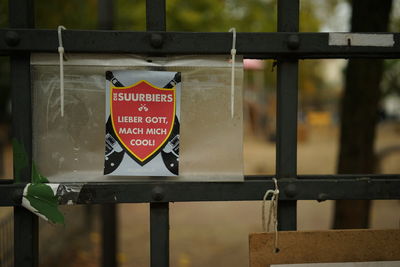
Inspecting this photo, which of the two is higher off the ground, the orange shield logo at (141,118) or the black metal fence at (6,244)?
the orange shield logo at (141,118)

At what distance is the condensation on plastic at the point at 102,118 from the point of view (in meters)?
1.35

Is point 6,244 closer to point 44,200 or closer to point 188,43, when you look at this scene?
point 44,200

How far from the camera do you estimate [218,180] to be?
54.0 inches

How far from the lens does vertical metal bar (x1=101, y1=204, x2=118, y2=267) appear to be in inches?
152

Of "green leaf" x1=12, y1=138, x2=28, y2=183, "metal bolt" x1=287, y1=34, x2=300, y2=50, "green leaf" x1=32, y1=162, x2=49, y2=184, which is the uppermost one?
"metal bolt" x1=287, y1=34, x2=300, y2=50

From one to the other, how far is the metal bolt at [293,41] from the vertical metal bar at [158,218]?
17.6 inches

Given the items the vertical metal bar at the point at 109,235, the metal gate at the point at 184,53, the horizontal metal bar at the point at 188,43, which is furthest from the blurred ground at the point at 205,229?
the horizontal metal bar at the point at 188,43

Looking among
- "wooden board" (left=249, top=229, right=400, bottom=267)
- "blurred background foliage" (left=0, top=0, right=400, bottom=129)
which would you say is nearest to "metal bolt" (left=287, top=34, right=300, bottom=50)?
"wooden board" (left=249, top=229, right=400, bottom=267)

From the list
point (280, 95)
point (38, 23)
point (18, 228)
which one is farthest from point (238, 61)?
point (38, 23)

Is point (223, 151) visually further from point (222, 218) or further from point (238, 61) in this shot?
point (222, 218)

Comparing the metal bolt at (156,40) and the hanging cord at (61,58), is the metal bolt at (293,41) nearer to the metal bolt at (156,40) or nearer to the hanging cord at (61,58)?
the metal bolt at (156,40)

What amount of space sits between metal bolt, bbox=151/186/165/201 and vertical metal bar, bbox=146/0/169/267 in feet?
0.14

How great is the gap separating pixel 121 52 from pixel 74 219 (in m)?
5.05

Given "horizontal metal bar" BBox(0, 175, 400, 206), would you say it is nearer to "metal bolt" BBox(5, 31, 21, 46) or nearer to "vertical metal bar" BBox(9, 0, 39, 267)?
"vertical metal bar" BBox(9, 0, 39, 267)
